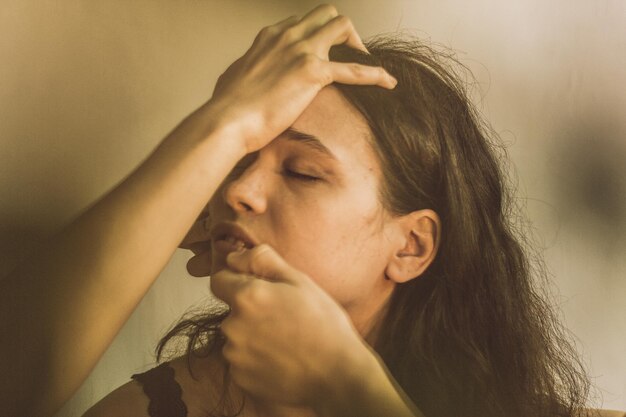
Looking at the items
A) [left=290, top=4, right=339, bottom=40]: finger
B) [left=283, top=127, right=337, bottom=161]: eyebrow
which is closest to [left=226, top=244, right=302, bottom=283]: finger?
[left=283, top=127, right=337, bottom=161]: eyebrow

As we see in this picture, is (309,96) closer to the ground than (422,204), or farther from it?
farther from it

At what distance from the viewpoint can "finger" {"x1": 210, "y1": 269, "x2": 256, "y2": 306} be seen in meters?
0.70

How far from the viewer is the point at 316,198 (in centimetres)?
73

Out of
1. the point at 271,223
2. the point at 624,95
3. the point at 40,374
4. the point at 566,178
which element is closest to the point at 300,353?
the point at 271,223

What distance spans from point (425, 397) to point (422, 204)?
196 millimetres

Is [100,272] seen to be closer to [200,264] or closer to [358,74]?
[200,264]

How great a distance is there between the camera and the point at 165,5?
0.77 meters

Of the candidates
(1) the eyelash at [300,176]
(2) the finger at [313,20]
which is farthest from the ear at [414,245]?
(2) the finger at [313,20]

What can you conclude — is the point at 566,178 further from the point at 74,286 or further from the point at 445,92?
the point at 74,286

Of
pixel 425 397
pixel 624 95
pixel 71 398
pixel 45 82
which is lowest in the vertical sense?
pixel 425 397

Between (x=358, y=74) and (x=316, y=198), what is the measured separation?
0.13 meters

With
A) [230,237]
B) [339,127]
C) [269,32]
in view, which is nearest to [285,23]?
[269,32]

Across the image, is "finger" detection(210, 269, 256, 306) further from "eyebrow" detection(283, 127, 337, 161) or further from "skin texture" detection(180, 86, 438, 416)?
"eyebrow" detection(283, 127, 337, 161)

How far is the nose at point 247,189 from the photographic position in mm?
719
